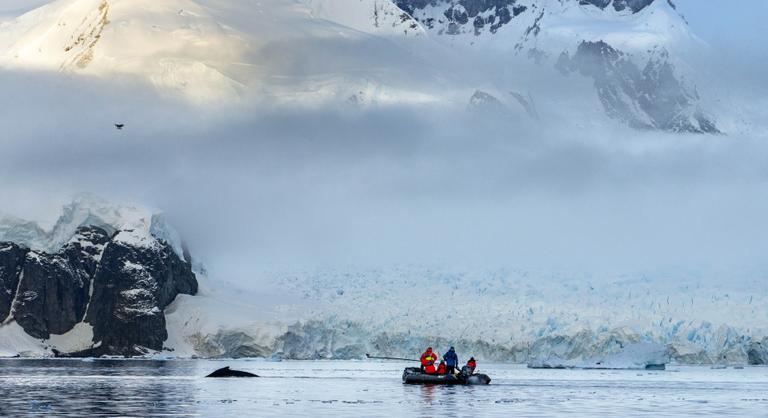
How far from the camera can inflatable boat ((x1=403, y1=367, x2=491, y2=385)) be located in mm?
137125

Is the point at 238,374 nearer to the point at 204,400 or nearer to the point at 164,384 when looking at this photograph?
the point at 164,384

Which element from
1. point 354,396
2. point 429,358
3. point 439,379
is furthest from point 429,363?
point 354,396

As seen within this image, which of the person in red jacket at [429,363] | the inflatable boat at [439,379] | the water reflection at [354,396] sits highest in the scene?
the person in red jacket at [429,363]

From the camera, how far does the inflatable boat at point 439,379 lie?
450ft

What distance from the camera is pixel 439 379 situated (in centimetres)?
13675

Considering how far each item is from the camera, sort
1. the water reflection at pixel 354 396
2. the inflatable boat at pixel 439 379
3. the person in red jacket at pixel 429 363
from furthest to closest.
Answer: the person in red jacket at pixel 429 363, the inflatable boat at pixel 439 379, the water reflection at pixel 354 396

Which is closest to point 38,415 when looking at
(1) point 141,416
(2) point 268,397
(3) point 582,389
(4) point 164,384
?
(1) point 141,416

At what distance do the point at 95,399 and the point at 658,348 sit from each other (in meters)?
104

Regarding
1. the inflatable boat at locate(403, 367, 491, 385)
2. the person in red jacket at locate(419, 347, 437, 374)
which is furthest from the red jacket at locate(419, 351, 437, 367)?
the inflatable boat at locate(403, 367, 491, 385)

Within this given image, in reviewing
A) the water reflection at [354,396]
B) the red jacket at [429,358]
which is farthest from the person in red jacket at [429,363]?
the water reflection at [354,396]

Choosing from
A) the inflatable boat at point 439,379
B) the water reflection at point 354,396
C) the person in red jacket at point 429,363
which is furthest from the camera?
the person in red jacket at point 429,363

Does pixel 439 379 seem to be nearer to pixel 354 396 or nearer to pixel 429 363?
pixel 429 363

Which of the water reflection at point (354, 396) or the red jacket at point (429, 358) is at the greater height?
the red jacket at point (429, 358)

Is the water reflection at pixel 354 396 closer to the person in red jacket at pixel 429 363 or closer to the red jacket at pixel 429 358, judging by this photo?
the person in red jacket at pixel 429 363
